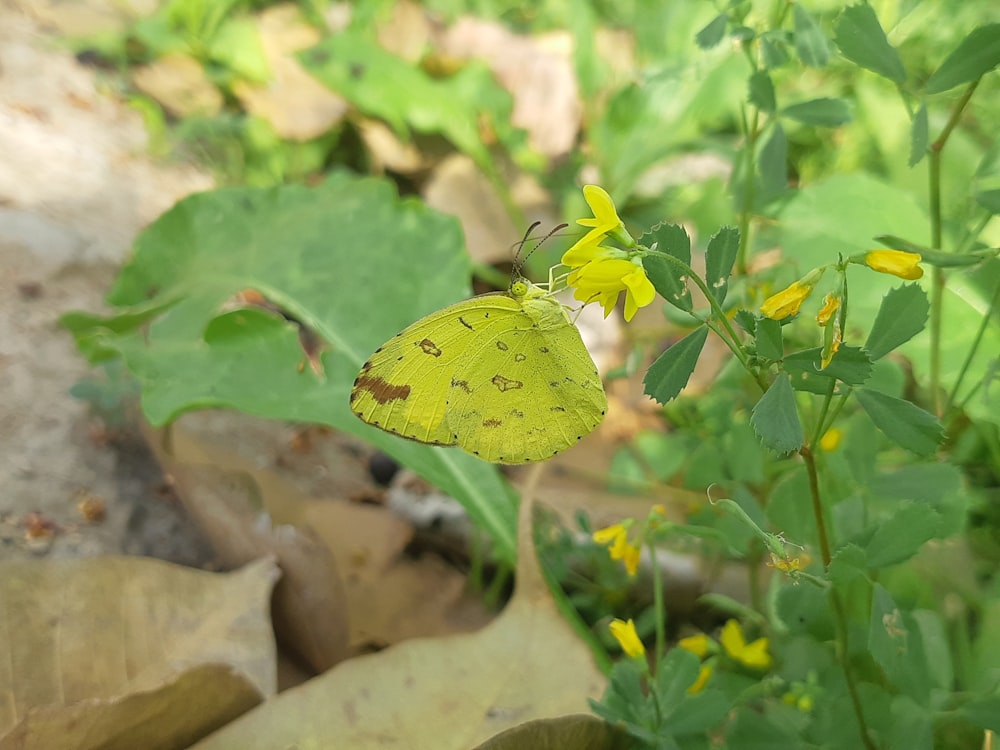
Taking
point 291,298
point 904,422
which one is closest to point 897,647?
point 904,422

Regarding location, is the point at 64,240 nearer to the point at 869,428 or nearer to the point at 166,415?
the point at 166,415

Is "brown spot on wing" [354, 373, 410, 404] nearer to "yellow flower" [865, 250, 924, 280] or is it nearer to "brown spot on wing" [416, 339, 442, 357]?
"brown spot on wing" [416, 339, 442, 357]

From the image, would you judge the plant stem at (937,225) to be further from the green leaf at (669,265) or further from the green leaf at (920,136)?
the green leaf at (669,265)

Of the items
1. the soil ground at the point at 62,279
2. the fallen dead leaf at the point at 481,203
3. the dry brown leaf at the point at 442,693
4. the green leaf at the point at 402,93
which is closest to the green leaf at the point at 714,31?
the dry brown leaf at the point at 442,693

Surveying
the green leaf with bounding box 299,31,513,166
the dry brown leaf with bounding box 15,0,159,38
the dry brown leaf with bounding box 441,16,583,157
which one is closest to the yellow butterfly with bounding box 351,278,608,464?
the green leaf with bounding box 299,31,513,166

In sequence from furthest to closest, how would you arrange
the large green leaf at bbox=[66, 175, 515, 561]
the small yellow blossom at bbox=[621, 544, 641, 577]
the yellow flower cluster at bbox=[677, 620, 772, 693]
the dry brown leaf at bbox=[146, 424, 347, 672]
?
1. the large green leaf at bbox=[66, 175, 515, 561]
2. the dry brown leaf at bbox=[146, 424, 347, 672]
3. the yellow flower cluster at bbox=[677, 620, 772, 693]
4. the small yellow blossom at bbox=[621, 544, 641, 577]

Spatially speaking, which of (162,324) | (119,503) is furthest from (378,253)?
(119,503)

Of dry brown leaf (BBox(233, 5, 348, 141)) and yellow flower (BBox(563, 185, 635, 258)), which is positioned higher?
yellow flower (BBox(563, 185, 635, 258))
